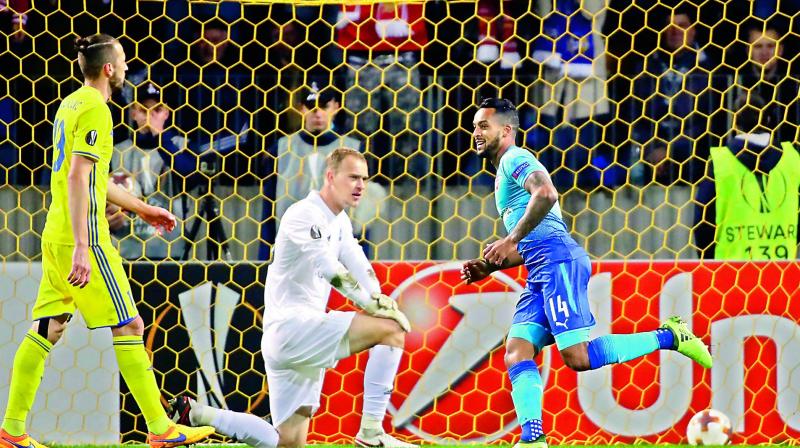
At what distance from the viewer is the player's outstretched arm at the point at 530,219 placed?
5.11 m

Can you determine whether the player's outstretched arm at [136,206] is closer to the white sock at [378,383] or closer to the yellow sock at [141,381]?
the yellow sock at [141,381]

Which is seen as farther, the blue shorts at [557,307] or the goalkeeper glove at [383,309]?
the blue shorts at [557,307]

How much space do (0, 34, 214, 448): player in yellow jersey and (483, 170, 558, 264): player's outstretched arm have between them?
4.48ft

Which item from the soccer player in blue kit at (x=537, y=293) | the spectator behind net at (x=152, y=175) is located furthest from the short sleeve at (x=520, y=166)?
the spectator behind net at (x=152, y=175)

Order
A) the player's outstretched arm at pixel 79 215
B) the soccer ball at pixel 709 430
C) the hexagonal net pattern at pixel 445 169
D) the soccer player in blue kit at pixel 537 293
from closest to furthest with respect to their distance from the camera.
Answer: the player's outstretched arm at pixel 79 215
the soccer player in blue kit at pixel 537 293
the soccer ball at pixel 709 430
the hexagonal net pattern at pixel 445 169

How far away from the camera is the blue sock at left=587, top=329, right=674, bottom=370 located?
213 inches

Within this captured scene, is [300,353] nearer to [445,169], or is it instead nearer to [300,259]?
[300,259]

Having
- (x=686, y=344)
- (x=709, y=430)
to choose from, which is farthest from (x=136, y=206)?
(x=709, y=430)

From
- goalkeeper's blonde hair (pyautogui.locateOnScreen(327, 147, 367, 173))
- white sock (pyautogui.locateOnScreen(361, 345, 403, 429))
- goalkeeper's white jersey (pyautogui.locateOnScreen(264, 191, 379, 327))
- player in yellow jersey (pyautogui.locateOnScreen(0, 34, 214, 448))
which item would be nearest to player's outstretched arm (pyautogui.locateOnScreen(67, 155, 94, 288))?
player in yellow jersey (pyautogui.locateOnScreen(0, 34, 214, 448))

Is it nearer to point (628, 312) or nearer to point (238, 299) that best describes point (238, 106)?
point (238, 299)

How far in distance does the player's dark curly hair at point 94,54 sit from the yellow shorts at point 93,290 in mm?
745

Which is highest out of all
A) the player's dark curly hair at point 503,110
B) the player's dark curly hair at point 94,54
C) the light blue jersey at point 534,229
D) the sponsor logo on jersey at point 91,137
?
the player's dark curly hair at point 94,54

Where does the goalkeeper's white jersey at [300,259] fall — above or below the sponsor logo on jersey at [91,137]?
below

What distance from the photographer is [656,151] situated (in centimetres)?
684
